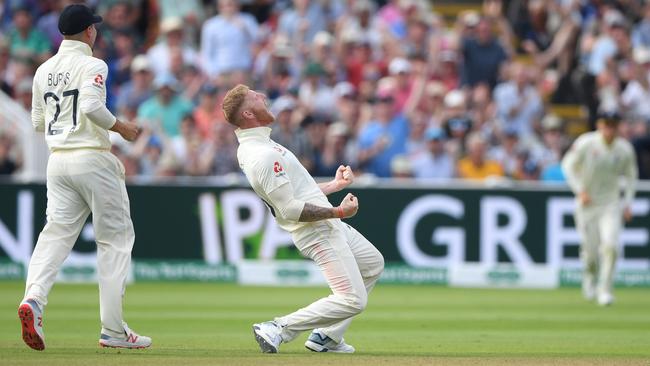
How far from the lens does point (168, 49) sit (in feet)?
58.6

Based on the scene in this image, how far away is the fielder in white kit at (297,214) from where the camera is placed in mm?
7840

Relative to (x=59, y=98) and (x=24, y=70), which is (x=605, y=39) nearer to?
(x=24, y=70)

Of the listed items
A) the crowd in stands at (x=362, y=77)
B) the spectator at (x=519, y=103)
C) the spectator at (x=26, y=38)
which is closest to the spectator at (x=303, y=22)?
the crowd in stands at (x=362, y=77)

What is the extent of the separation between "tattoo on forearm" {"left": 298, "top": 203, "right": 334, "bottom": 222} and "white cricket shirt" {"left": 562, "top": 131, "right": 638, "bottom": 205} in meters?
6.38

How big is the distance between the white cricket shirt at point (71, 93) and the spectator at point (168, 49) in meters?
9.60

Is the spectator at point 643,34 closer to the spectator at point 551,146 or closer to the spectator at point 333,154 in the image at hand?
the spectator at point 551,146

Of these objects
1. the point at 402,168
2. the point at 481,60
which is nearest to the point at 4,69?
the point at 402,168

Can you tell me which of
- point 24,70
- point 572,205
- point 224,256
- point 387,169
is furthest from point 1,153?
point 572,205

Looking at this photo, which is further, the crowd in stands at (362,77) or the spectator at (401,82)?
the spectator at (401,82)

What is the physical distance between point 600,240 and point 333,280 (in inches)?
263

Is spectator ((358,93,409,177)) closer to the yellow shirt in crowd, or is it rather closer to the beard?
the yellow shirt in crowd

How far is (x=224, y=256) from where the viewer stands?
15.9m

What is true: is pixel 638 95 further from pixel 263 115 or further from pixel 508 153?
pixel 263 115

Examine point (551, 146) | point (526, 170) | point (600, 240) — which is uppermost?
point (551, 146)
